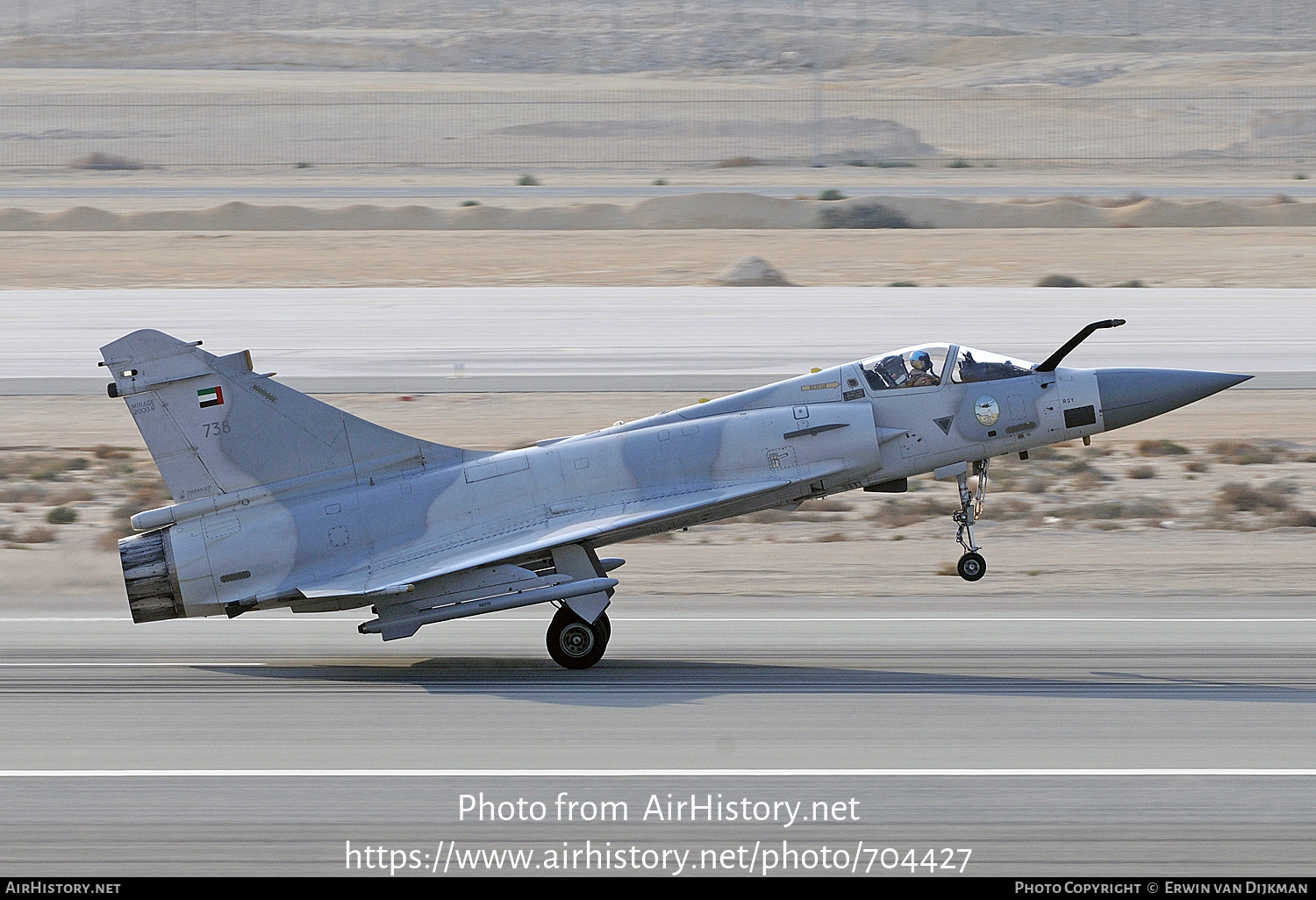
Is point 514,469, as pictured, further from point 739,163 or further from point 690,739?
point 739,163

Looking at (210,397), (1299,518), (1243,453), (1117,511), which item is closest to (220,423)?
(210,397)

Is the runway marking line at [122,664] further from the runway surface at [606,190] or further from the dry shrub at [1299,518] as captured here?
the runway surface at [606,190]

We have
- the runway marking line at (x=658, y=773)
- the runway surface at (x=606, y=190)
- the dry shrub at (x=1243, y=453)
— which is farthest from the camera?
the runway surface at (x=606, y=190)

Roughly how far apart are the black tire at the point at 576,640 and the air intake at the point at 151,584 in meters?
3.45

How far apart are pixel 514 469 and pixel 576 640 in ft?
5.72

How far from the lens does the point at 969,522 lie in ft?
47.4

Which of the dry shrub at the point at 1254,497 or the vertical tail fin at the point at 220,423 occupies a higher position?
the vertical tail fin at the point at 220,423

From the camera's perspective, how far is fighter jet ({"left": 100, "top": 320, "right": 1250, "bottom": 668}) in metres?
13.9

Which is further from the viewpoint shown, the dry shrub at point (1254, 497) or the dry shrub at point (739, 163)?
the dry shrub at point (739, 163)

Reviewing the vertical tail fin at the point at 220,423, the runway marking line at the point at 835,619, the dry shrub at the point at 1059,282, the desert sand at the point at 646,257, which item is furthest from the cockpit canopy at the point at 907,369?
the desert sand at the point at 646,257

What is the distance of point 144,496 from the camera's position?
76.4 ft

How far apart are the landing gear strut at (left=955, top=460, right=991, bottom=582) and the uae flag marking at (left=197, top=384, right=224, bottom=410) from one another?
23.1ft

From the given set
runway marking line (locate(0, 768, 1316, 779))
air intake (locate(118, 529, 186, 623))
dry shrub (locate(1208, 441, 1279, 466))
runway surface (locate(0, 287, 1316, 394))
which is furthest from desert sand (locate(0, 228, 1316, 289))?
runway marking line (locate(0, 768, 1316, 779))

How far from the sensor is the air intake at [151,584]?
45.4 ft
